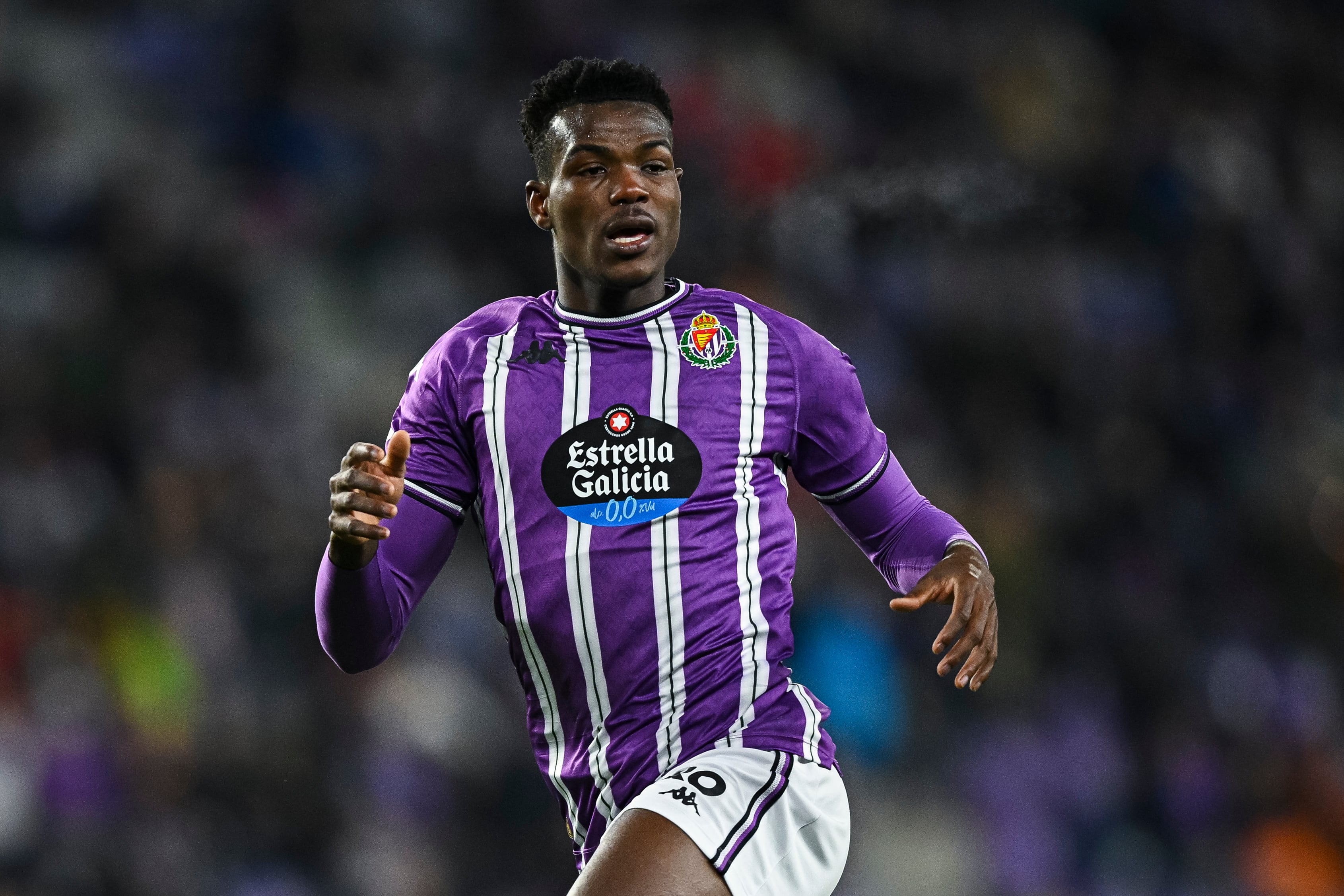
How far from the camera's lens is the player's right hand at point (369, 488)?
2.77 m

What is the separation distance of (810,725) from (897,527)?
542 millimetres

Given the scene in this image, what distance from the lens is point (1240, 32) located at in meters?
10.9

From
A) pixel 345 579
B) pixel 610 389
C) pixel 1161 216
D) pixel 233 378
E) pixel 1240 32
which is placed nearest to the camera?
pixel 345 579

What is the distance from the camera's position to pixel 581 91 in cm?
340

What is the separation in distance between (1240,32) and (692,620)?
31.1ft

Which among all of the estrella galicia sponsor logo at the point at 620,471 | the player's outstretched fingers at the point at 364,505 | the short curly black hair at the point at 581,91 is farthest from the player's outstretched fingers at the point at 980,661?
the short curly black hair at the point at 581,91

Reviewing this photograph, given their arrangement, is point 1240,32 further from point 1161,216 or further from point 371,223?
point 371,223

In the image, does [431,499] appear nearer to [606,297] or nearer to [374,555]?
[374,555]

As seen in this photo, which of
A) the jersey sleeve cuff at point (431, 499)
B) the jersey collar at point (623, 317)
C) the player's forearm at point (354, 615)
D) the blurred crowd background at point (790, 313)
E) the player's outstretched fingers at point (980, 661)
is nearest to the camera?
the player's outstretched fingers at point (980, 661)

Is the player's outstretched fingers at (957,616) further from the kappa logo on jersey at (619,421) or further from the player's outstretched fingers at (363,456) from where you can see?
the player's outstretched fingers at (363,456)

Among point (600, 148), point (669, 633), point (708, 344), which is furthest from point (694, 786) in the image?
point (600, 148)

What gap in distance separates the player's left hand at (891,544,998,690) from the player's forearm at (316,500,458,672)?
105 centimetres

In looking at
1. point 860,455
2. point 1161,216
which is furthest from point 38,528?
point 1161,216

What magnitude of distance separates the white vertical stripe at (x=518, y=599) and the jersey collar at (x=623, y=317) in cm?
24
